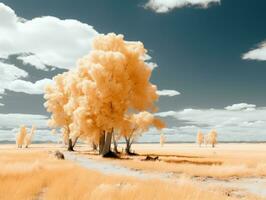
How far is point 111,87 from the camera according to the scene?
3931 centimetres

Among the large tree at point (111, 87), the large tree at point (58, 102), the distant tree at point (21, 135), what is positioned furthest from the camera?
the distant tree at point (21, 135)

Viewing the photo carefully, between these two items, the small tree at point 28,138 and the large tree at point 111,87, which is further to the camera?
the small tree at point 28,138

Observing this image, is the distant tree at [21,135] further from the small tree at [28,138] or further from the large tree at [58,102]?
the large tree at [58,102]

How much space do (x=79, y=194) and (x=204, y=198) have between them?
4.10m

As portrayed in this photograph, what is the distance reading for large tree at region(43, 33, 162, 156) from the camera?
39625 mm

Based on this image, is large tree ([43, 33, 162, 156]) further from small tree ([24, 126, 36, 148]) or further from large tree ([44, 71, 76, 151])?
small tree ([24, 126, 36, 148])

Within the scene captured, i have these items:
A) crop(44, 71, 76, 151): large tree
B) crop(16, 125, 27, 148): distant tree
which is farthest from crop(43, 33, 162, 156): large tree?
crop(16, 125, 27, 148): distant tree

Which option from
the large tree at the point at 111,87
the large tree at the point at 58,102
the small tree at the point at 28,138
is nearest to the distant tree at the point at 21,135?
the small tree at the point at 28,138

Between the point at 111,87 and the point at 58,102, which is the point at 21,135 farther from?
the point at 111,87

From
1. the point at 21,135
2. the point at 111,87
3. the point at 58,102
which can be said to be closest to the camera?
the point at 111,87

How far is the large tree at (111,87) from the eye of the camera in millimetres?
39625

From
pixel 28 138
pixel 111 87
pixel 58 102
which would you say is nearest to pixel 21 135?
pixel 28 138

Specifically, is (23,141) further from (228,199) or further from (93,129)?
(228,199)

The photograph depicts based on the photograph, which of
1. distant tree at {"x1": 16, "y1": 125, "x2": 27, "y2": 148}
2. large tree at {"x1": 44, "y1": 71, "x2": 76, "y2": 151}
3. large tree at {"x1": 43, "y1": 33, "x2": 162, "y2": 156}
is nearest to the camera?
large tree at {"x1": 43, "y1": 33, "x2": 162, "y2": 156}
